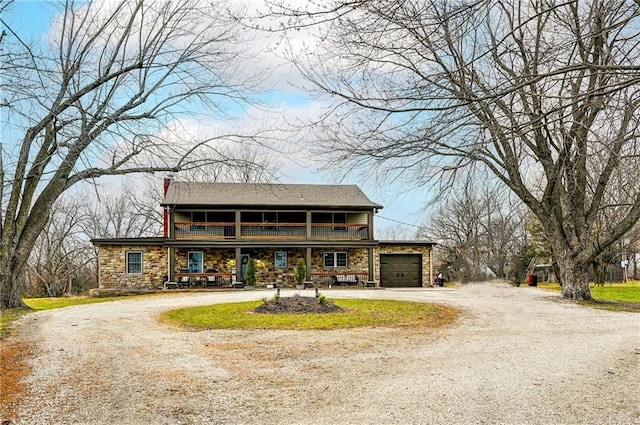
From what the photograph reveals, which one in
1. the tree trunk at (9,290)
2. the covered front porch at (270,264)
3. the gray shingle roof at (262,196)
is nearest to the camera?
the tree trunk at (9,290)

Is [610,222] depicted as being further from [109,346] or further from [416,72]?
[109,346]

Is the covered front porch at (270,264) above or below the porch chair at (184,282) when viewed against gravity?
above

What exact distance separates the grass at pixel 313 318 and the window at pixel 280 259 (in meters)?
14.0

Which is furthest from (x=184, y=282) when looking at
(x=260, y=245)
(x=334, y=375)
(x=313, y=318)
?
(x=334, y=375)

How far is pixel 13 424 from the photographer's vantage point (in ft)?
17.1

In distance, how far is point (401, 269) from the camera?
104 feet

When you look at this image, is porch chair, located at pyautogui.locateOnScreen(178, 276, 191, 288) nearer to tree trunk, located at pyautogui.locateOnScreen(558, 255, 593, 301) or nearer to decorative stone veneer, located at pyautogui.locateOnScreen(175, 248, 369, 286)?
decorative stone veneer, located at pyautogui.locateOnScreen(175, 248, 369, 286)

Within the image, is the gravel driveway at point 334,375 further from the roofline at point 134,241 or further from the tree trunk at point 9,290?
the roofline at point 134,241

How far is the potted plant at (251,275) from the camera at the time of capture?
2792cm

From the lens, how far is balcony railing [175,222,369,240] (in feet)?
95.2

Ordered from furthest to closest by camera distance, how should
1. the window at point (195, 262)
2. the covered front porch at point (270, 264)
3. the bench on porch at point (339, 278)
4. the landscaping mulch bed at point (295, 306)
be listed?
1. the bench on porch at point (339, 278)
2. the window at point (195, 262)
3. the covered front porch at point (270, 264)
4. the landscaping mulch bed at point (295, 306)

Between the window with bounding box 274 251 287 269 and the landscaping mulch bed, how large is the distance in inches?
593

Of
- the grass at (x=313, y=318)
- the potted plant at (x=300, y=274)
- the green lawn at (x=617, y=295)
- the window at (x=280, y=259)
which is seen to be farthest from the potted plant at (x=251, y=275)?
the green lawn at (x=617, y=295)

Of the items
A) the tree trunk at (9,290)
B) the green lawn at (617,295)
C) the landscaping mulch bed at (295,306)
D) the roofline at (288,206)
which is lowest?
the green lawn at (617,295)
